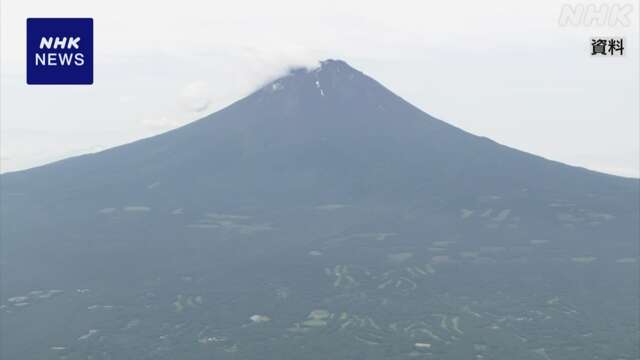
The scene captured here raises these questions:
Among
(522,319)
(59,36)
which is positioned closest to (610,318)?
(522,319)

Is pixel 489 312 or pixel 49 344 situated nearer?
pixel 49 344

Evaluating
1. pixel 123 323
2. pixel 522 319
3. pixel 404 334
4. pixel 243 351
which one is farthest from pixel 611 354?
pixel 123 323

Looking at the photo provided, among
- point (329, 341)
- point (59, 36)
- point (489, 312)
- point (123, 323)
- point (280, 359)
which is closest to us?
point (59, 36)

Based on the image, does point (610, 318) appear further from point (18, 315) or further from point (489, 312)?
point (18, 315)

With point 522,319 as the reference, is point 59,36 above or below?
above

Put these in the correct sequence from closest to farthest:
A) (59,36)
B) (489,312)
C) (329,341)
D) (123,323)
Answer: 1. (59,36)
2. (329,341)
3. (123,323)
4. (489,312)

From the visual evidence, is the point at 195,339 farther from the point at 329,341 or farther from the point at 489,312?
the point at 489,312
